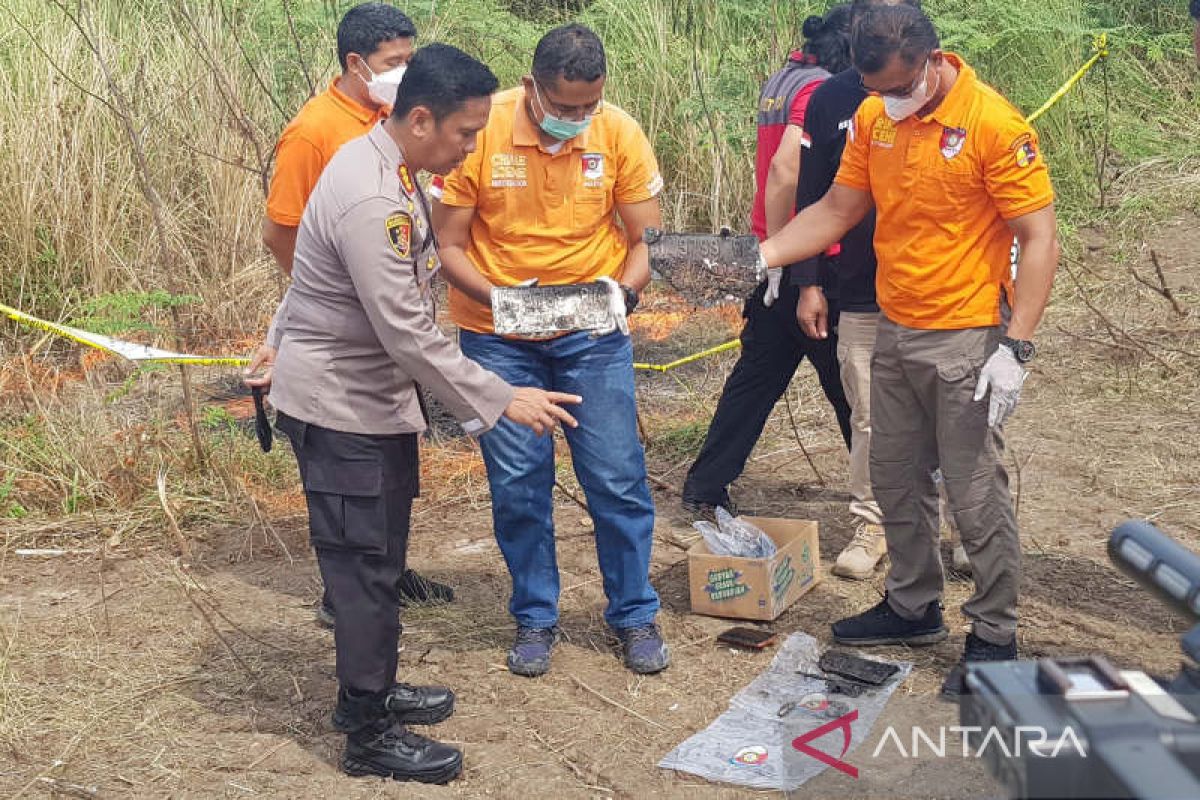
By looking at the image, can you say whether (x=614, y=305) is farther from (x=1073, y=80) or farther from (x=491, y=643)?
(x=1073, y=80)

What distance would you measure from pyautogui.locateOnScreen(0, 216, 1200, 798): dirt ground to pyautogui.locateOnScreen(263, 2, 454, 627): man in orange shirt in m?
0.52

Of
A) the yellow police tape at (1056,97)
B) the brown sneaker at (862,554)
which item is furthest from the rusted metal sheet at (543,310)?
the yellow police tape at (1056,97)

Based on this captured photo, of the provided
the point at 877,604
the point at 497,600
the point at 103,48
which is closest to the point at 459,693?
the point at 497,600

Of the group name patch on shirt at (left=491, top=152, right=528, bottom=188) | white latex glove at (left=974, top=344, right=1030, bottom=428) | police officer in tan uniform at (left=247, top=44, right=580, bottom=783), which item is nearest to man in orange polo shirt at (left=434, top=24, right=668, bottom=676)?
name patch on shirt at (left=491, top=152, right=528, bottom=188)

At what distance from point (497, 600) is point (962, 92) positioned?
2.44 m

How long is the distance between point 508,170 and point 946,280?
1.35m

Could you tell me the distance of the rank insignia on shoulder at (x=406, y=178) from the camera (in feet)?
11.7

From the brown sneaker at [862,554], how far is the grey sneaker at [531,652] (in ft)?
4.06

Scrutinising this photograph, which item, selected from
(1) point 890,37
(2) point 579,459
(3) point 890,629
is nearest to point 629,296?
(2) point 579,459

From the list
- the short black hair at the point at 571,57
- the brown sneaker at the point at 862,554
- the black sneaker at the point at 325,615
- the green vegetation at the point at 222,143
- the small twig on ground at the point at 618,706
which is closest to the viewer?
the short black hair at the point at 571,57

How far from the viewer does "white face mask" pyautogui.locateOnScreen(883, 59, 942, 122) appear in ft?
12.7

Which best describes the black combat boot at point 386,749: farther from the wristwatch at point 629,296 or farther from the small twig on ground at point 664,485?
the small twig on ground at point 664,485

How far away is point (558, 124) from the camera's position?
4.11m

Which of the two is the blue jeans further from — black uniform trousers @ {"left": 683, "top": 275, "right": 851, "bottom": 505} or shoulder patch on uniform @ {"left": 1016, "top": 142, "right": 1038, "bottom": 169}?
shoulder patch on uniform @ {"left": 1016, "top": 142, "right": 1038, "bottom": 169}
